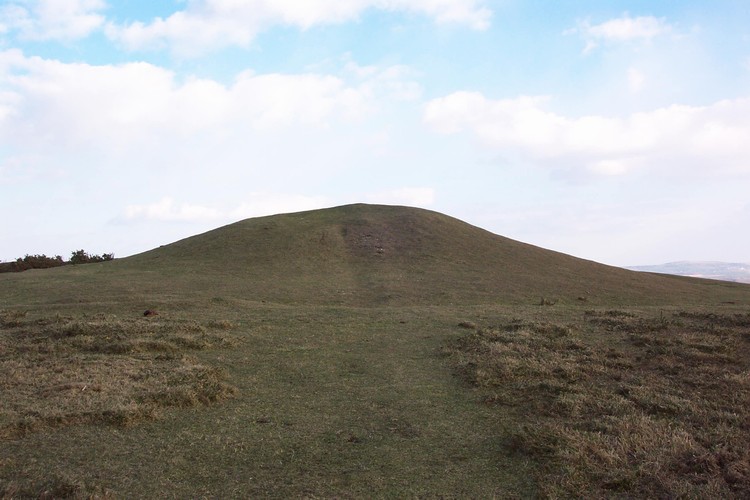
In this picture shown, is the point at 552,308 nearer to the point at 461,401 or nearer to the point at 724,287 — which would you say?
the point at 461,401

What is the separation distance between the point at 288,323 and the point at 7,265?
109 feet

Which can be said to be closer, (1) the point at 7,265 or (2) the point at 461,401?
(2) the point at 461,401

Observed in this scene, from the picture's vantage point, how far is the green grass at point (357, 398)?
613cm

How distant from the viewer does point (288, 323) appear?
16.9 meters

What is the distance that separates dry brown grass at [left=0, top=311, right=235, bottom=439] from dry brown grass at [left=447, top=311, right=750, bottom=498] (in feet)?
17.0

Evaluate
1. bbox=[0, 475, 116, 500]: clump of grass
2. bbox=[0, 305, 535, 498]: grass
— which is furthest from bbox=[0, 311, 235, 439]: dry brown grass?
bbox=[0, 475, 116, 500]: clump of grass


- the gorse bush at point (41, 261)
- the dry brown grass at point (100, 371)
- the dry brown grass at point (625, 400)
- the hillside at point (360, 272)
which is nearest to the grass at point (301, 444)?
the dry brown grass at point (100, 371)

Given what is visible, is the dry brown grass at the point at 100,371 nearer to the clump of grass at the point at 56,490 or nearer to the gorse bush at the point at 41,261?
the clump of grass at the point at 56,490

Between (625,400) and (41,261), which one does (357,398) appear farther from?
(41,261)

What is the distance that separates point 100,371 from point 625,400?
9.24m

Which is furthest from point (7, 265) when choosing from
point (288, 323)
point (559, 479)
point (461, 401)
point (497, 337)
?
point (559, 479)

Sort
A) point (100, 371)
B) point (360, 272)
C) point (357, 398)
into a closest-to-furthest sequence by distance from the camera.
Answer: point (357, 398) → point (100, 371) → point (360, 272)

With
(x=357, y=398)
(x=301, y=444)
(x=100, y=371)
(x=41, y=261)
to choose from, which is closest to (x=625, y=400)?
(x=357, y=398)

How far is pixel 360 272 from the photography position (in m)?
31.0
